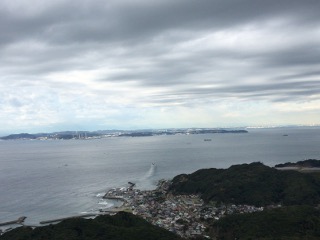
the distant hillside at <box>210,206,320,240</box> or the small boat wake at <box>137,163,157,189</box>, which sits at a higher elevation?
the small boat wake at <box>137,163,157,189</box>

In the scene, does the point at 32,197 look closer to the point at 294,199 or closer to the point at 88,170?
the point at 88,170

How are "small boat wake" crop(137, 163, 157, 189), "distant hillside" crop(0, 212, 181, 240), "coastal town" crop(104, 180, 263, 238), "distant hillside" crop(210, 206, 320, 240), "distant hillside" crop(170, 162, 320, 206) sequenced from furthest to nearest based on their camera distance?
"small boat wake" crop(137, 163, 157, 189)
"distant hillside" crop(170, 162, 320, 206)
"coastal town" crop(104, 180, 263, 238)
"distant hillside" crop(210, 206, 320, 240)
"distant hillside" crop(0, 212, 181, 240)

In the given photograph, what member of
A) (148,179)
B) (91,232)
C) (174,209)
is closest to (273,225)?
(174,209)

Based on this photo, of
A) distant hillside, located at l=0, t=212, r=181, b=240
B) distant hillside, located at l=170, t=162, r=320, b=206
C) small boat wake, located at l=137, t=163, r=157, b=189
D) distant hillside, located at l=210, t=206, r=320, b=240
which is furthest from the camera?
small boat wake, located at l=137, t=163, r=157, b=189

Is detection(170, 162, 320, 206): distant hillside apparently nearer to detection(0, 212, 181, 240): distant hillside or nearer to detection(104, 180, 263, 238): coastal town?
detection(104, 180, 263, 238): coastal town

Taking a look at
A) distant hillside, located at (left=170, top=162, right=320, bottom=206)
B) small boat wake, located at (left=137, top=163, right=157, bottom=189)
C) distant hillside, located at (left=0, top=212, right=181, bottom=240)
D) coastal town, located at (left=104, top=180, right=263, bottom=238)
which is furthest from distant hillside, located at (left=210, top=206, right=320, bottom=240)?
small boat wake, located at (left=137, top=163, right=157, bottom=189)

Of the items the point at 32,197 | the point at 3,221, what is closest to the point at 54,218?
the point at 3,221

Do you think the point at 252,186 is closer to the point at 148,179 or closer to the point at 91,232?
the point at 148,179
